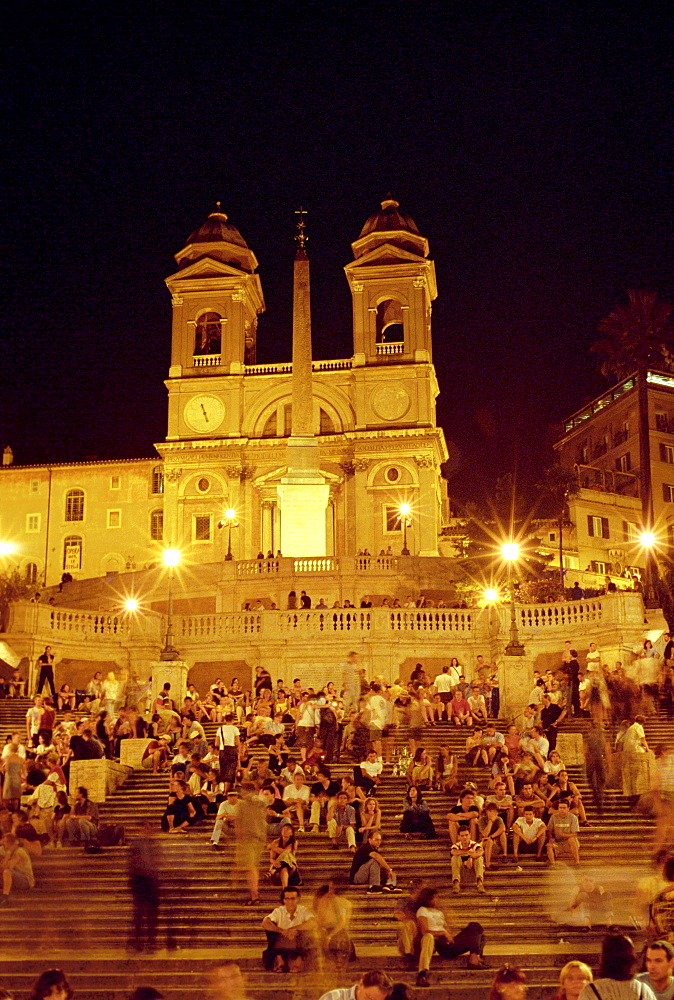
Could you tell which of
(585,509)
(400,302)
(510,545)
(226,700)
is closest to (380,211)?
(400,302)

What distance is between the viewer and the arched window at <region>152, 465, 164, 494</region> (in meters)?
70.6

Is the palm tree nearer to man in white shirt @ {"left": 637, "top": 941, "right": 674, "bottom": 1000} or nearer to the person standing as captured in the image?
the person standing

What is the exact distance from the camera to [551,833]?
715 inches

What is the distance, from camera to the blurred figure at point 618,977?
7926 mm

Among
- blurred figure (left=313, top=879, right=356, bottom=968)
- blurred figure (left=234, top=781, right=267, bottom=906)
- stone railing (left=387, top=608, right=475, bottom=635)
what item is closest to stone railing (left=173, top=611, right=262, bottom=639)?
stone railing (left=387, top=608, right=475, bottom=635)

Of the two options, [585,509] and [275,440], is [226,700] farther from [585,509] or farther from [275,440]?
[585,509]

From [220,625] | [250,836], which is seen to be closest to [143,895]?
[250,836]

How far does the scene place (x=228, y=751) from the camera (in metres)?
21.1

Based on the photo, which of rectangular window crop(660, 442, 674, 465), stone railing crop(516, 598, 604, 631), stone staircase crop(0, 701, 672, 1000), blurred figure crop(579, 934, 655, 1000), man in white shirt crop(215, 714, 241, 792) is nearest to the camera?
blurred figure crop(579, 934, 655, 1000)

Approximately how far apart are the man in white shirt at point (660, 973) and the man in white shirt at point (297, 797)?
1078 cm

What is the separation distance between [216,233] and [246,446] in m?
12.2

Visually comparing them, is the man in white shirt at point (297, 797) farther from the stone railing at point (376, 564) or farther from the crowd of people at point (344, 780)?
the stone railing at point (376, 564)

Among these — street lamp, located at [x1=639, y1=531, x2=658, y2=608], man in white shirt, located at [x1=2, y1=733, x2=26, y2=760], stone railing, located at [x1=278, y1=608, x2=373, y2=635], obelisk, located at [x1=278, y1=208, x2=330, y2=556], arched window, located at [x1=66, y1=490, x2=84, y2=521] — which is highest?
arched window, located at [x1=66, y1=490, x2=84, y2=521]

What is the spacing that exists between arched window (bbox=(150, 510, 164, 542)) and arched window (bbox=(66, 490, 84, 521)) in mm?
3913
